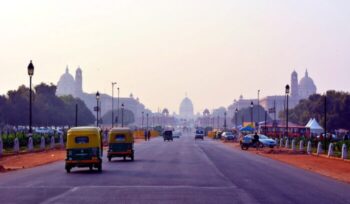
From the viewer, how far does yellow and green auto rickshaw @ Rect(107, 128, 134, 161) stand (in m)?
42.9

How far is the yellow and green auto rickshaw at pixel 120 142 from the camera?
42.9 metres

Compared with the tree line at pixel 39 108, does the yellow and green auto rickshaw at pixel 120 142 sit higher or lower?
lower

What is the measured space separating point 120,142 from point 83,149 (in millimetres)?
10570

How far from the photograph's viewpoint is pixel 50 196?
67.9ft

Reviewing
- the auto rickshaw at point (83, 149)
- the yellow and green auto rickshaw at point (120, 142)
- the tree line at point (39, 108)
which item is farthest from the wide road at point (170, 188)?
the tree line at point (39, 108)

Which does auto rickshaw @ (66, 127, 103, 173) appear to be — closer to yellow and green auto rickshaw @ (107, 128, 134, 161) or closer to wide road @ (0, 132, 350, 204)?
wide road @ (0, 132, 350, 204)

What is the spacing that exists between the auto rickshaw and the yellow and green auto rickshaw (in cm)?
952

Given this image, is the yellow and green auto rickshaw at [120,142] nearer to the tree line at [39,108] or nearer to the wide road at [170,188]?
the wide road at [170,188]

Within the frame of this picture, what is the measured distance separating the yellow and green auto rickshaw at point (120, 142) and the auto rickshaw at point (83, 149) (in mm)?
9523

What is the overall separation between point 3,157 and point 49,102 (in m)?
97.1

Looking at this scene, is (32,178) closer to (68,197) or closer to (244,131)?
(68,197)

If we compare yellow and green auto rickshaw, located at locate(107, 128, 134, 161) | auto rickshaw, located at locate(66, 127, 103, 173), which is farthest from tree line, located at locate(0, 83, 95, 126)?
auto rickshaw, located at locate(66, 127, 103, 173)

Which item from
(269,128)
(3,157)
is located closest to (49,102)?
(269,128)

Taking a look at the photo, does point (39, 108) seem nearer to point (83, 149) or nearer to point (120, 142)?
point (120, 142)
